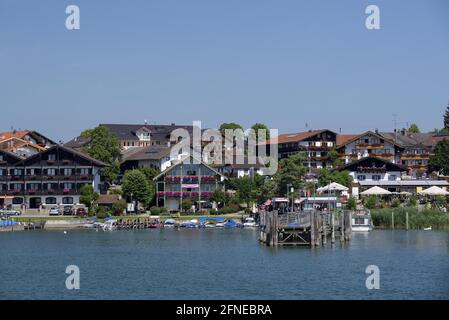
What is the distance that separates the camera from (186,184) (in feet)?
382

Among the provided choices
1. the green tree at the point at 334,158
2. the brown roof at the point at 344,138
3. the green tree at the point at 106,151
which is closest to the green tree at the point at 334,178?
the green tree at the point at 334,158

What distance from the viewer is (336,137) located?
142375 millimetres

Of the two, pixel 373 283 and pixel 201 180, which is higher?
pixel 201 180

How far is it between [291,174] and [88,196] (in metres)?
25.9

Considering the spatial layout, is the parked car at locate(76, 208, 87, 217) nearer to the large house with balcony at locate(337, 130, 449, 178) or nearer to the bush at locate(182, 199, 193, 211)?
the bush at locate(182, 199, 193, 211)

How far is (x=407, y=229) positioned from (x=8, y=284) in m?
54.3

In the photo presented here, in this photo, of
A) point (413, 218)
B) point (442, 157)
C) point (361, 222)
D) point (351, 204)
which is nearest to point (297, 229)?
point (361, 222)

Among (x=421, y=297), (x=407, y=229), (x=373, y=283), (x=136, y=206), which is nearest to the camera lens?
(x=421, y=297)

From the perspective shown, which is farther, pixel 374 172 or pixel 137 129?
pixel 137 129

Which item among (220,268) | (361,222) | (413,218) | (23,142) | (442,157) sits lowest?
(220,268)

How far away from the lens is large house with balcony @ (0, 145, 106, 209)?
117 m

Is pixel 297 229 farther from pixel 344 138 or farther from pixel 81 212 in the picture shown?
pixel 344 138

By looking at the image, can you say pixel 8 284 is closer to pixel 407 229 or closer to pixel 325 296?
pixel 325 296
